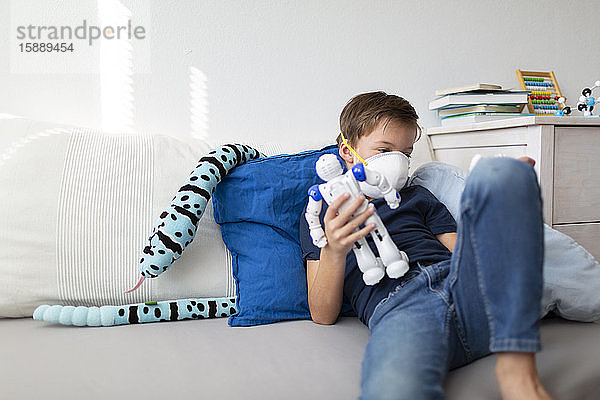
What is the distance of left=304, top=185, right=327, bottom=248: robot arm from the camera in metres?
0.98

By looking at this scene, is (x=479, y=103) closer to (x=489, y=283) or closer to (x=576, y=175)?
(x=576, y=175)

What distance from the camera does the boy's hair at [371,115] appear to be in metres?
1.20

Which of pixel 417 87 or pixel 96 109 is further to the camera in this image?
pixel 417 87

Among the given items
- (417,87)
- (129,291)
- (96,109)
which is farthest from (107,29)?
(417,87)

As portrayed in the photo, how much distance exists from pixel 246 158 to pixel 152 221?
10.4 inches

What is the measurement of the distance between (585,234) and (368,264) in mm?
869

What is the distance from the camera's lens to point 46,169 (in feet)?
4.12

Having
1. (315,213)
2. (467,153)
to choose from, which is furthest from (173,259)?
(467,153)

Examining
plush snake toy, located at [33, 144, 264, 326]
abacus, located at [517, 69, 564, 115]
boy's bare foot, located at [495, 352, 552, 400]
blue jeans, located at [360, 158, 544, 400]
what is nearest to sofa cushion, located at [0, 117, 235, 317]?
plush snake toy, located at [33, 144, 264, 326]

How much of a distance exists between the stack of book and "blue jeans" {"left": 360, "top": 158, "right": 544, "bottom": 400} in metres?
0.90

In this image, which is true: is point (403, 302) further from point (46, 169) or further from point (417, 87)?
point (417, 87)

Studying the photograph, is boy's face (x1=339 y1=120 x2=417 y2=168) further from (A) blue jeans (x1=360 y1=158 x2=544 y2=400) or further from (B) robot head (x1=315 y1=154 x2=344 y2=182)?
(A) blue jeans (x1=360 y1=158 x2=544 y2=400)

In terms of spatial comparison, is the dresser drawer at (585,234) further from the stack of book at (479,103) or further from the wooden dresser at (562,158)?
the stack of book at (479,103)

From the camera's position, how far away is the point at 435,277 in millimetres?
1034
